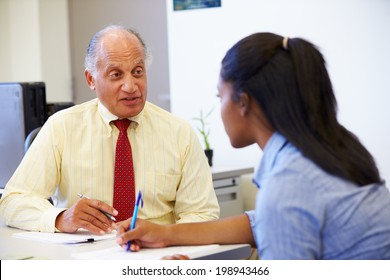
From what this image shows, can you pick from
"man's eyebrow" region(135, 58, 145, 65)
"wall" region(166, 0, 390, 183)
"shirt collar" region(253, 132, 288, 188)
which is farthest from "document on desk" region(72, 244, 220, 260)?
"wall" region(166, 0, 390, 183)

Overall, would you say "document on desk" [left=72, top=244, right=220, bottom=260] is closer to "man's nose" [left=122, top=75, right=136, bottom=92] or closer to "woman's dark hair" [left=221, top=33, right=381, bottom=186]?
"woman's dark hair" [left=221, top=33, right=381, bottom=186]

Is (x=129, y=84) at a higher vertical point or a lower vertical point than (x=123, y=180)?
higher

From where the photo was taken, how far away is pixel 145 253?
1499 mm

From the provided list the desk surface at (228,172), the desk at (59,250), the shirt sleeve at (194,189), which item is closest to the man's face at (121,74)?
the shirt sleeve at (194,189)

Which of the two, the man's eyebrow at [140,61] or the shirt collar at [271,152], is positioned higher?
the man's eyebrow at [140,61]

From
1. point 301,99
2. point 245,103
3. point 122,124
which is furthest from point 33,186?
point 301,99

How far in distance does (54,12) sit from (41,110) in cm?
259

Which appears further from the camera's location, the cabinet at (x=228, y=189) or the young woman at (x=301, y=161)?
the cabinet at (x=228, y=189)

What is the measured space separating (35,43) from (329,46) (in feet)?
7.99

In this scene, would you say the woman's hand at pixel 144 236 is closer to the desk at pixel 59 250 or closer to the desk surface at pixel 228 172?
the desk at pixel 59 250

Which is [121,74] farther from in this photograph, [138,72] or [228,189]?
[228,189]

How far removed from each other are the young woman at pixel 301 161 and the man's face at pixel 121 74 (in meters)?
0.76

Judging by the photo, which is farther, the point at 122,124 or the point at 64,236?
the point at 122,124

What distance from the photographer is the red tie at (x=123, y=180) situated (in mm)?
1987
